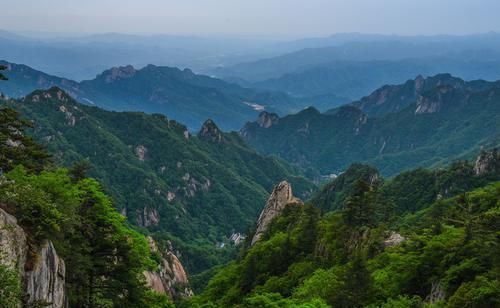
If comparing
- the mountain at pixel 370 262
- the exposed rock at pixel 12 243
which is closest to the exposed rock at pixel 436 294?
the mountain at pixel 370 262

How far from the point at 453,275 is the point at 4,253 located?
18248 mm

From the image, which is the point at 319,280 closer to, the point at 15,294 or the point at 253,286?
the point at 253,286

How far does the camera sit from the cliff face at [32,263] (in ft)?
58.2

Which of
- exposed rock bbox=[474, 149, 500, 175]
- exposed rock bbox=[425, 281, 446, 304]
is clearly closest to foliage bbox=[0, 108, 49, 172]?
exposed rock bbox=[425, 281, 446, 304]

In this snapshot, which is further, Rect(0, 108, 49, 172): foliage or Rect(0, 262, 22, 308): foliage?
Rect(0, 108, 49, 172): foliage

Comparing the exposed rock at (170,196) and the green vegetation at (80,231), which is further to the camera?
the exposed rock at (170,196)

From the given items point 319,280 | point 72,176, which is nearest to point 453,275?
point 319,280

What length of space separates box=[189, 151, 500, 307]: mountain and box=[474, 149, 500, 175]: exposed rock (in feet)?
148

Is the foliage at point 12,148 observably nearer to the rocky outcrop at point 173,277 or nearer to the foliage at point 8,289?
the foliage at point 8,289

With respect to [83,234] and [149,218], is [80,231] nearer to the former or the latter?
[83,234]

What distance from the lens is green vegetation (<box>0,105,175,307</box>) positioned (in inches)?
790

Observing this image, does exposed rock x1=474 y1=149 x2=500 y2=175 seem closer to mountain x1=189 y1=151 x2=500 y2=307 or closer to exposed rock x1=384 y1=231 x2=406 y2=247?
mountain x1=189 y1=151 x2=500 y2=307

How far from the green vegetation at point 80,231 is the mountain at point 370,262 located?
20.4 ft

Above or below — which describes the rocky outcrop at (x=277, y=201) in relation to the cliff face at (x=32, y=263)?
below
